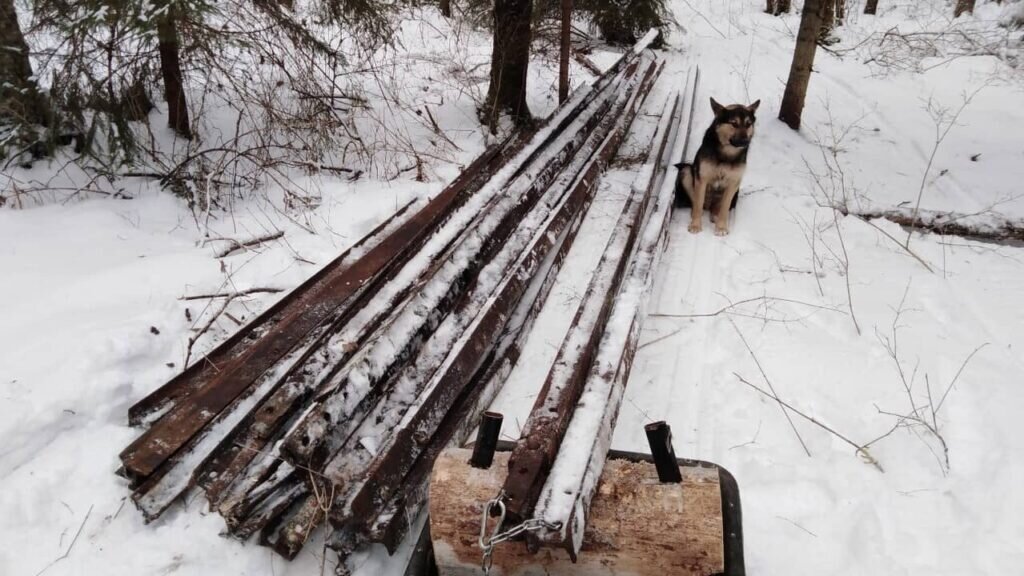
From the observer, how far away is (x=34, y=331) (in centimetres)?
340

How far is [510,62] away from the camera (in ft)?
24.1

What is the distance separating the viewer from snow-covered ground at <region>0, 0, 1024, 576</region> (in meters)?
2.55

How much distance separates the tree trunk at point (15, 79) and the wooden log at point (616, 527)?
5028 millimetres


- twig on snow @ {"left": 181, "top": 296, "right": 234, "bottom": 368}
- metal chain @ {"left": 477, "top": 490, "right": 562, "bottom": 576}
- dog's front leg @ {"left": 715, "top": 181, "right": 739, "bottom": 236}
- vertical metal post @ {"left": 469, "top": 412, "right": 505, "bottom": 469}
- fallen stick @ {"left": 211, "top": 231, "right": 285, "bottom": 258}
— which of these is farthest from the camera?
dog's front leg @ {"left": 715, "top": 181, "right": 739, "bottom": 236}

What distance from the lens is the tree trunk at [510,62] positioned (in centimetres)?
707

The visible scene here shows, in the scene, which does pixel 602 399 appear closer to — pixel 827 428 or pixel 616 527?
pixel 616 527

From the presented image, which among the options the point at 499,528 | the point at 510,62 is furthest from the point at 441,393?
the point at 510,62

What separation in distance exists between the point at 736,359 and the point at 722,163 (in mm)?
2099

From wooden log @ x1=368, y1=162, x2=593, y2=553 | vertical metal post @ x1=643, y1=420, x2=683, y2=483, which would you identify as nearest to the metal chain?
vertical metal post @ x1=643, y1=420, x2=683, y2=483

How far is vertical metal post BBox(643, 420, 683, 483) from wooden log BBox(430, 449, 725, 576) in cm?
4

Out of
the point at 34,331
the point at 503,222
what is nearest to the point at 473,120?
the point at 503,222

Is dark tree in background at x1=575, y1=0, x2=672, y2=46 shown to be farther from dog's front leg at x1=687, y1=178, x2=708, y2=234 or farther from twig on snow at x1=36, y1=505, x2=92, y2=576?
twig on snow at x1=36, y1=505, x2=92, y2=576

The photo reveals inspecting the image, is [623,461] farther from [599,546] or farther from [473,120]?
[473,120]

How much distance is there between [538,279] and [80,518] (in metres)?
2.94
